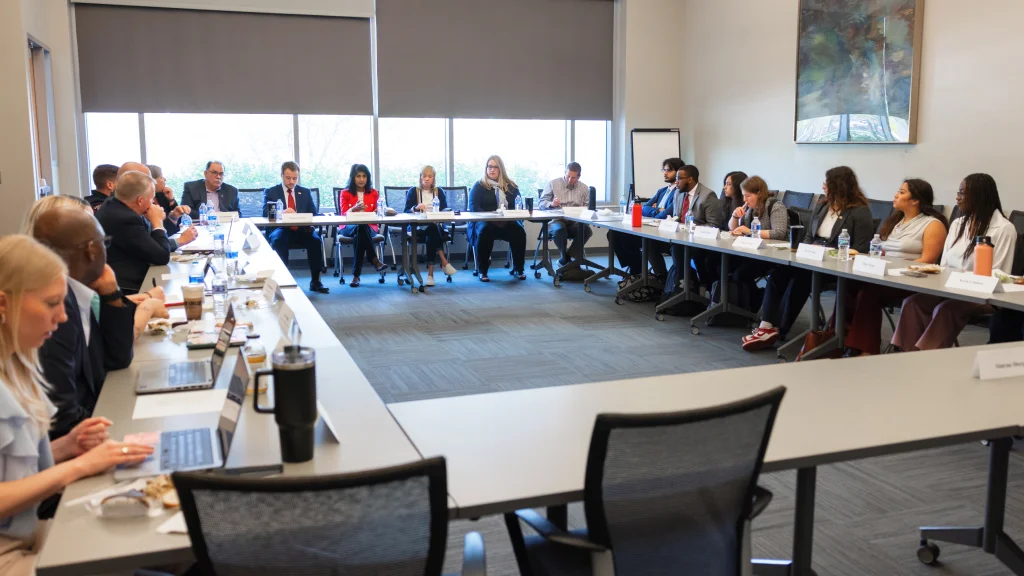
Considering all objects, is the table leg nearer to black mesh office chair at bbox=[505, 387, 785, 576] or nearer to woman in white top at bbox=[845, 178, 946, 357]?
black mesh office chair at bbox=[505, 387, 785, 576]

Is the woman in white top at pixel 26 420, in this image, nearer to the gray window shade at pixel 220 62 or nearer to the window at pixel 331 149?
the gray window shade at pixel 220 62

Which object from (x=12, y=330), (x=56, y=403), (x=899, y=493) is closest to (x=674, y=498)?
(x=12, y=330)

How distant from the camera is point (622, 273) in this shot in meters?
7.70

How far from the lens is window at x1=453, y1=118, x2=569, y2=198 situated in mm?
9828

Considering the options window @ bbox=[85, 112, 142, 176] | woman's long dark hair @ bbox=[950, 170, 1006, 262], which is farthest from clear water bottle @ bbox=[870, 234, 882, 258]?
window @ bbox=[85, 112, 142, 176]

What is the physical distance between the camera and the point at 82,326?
2188mm

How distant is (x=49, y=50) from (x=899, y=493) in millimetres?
7993

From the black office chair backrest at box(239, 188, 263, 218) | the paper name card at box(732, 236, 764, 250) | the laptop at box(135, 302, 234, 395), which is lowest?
the laptop at box(135, 302, 234, 395)

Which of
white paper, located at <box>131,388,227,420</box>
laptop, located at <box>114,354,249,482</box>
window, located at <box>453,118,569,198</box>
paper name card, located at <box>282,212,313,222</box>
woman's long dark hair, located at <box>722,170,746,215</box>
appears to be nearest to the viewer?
laptop, located at <box>114,354,249,482</box>

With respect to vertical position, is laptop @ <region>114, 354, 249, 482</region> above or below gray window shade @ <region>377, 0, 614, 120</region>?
below

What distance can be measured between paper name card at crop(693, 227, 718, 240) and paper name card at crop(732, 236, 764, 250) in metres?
0.31

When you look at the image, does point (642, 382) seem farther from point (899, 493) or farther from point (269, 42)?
point (269, 42)

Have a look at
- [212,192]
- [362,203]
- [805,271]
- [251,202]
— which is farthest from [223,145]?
[805,271]

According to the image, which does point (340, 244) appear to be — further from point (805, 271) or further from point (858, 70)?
point (858, 70)
